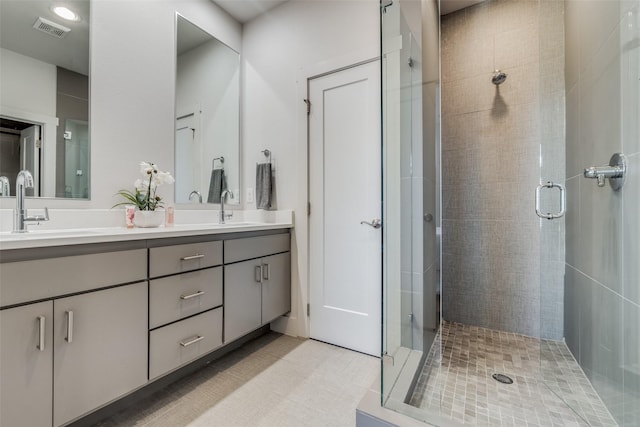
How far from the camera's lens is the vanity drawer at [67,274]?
97cm

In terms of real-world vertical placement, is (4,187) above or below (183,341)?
above

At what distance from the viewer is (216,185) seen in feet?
7.84

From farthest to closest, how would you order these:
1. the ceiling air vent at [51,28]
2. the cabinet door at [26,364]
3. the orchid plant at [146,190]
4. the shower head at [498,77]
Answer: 1. the shower head at [498,77]
2. the orchid plant at [146,190]
3. the ceiling air vent at [51,28]
4. the cabinet door at [26,364]

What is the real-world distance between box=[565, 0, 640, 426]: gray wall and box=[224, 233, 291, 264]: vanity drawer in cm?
182

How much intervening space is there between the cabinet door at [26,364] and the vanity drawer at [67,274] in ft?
0.16

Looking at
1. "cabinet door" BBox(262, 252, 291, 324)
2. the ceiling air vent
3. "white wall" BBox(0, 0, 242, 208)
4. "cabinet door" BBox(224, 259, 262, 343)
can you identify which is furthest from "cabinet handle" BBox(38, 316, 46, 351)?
the ceiling air vent

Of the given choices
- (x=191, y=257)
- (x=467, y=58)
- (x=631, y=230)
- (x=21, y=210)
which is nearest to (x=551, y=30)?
(x=467, y=58)

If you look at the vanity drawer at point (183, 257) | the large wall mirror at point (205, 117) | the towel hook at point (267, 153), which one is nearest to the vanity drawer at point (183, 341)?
the vanity drawer at point (183, 257)

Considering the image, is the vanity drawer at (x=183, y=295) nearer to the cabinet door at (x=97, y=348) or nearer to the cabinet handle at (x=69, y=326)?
the cabinet door at (x=97, y=348)

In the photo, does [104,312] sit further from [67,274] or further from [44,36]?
[44,36]

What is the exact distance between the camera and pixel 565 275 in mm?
1981

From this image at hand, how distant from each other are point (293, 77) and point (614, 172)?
79.0 inches

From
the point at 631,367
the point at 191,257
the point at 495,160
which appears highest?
the point at 495,160

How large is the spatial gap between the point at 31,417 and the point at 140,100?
1677 millimetres
